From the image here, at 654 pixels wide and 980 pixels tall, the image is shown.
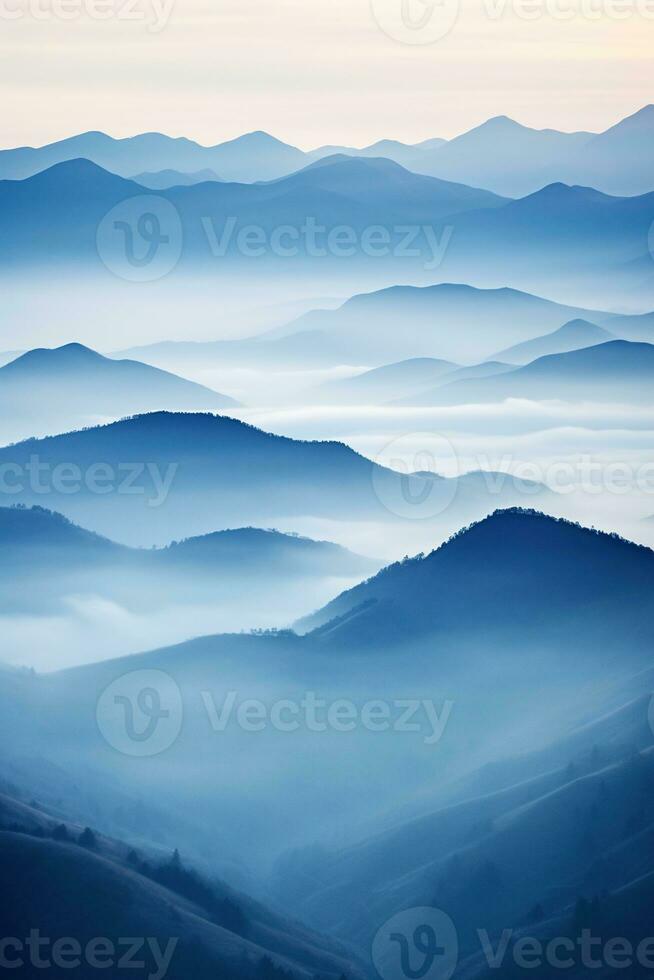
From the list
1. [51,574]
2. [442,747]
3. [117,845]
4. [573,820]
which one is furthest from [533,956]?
[51,574]

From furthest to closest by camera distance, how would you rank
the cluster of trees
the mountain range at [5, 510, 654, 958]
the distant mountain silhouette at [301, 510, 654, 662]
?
1. the distant mountain silhouette at [301, 510, 654, 662]
2. the mountain range at [5, 510, 654, 958]
3. the cluster of trees

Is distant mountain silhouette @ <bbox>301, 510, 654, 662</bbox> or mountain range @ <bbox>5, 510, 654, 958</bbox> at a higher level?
distant mountain silhouette @ <bbox>301, 510, 654, 662</bbox>

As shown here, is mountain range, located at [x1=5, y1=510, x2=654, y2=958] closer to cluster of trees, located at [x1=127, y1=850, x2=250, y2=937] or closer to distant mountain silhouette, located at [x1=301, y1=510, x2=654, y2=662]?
distant mountain silhouette, located at [x1=301, y1=510, x2=654, y2=662]

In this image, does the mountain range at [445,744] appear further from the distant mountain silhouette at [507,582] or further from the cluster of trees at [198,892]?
the cluster of trees at [198,892]

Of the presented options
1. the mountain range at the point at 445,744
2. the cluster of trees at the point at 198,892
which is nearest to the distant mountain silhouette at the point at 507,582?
the mountain range at the point at 445,744

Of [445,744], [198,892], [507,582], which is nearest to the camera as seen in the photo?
[198,892]

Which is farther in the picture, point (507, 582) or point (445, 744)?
point (507, 582)

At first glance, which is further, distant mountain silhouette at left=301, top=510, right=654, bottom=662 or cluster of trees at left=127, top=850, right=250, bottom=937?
distant mountain silhouette at left=301, top=510, right=654, bottom=662

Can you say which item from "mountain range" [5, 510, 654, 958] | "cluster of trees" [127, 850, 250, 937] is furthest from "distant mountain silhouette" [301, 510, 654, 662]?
"cluster of trees" [127, 850, 250, 937]

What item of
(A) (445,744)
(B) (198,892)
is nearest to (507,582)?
(A) (445,744)

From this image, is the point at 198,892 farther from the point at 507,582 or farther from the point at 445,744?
the point at 507,582

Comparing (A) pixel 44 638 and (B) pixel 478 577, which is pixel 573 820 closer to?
(B) pixel 478 577
